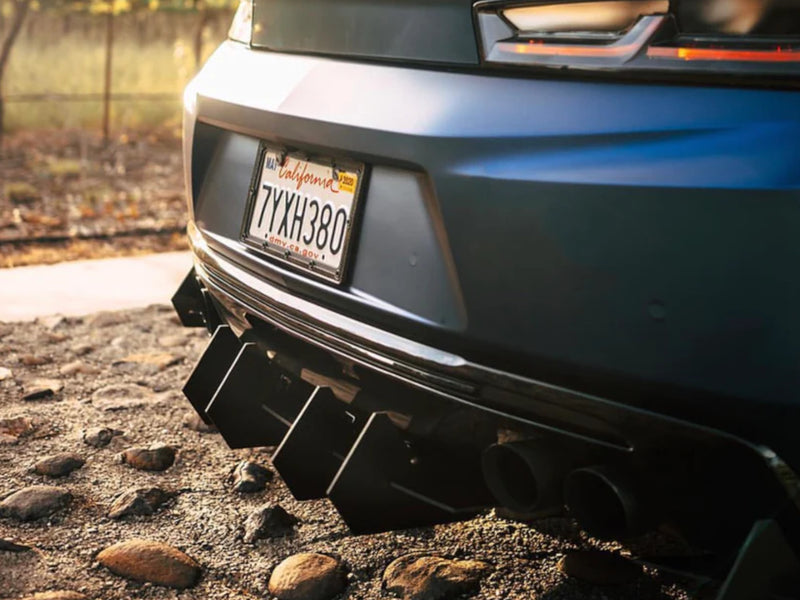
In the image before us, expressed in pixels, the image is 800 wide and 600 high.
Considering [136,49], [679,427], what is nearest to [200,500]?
[679,427]

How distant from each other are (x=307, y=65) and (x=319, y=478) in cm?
89

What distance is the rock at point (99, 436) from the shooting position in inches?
118

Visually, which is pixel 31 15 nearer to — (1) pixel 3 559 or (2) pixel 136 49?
(2) pixel 136 49

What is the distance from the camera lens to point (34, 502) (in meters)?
2.57

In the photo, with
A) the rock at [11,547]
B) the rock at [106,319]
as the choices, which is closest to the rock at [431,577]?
the rock at [11,547]

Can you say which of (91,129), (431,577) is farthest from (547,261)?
(91,129)

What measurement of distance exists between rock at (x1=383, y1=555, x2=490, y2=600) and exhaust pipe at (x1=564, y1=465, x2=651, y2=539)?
0.57m

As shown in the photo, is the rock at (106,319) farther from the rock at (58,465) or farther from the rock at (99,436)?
the rock at (58,465)

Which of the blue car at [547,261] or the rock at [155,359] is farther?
the rock at [155,359]

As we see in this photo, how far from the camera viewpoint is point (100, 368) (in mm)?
3686

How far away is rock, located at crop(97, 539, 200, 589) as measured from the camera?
2285mm

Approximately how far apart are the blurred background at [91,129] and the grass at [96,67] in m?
0.02

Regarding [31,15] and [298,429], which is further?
[31,15]

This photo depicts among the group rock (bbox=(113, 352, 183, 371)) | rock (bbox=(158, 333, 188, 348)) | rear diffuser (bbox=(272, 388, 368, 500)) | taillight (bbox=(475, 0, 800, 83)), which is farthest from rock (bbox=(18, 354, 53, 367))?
taillight (bbox=(475, 0, 800, 83))
